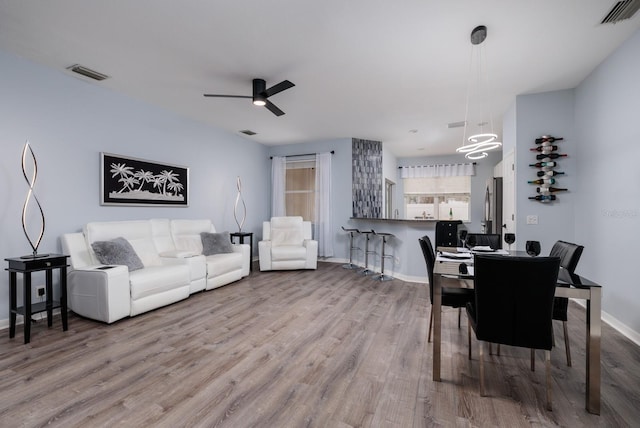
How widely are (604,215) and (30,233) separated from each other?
6.14 metres

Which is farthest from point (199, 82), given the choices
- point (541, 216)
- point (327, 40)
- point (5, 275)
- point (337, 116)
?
point (541, 216)

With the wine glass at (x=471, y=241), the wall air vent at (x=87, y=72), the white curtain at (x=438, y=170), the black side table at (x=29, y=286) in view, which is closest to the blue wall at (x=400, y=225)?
the wall air vent at (x=87, y=72)

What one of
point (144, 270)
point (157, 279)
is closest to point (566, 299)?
point (157, 279)

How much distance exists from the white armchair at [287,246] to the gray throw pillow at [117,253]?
2264mm

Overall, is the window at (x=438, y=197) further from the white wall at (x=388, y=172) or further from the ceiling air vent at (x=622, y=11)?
the ceiling air vent at (x=622, y=11)

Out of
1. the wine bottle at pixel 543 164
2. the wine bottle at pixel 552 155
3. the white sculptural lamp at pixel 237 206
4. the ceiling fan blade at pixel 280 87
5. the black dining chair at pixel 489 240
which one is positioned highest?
the ceiling fan blade at pixel 280 87

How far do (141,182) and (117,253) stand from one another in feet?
4.37

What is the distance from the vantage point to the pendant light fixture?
2.88 meters

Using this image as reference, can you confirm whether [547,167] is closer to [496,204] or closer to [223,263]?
[496,204]

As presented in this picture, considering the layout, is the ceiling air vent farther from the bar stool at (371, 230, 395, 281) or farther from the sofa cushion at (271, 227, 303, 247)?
the sofa cushion at (271, 227, 303, 247)

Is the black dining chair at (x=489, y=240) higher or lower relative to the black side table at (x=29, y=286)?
higher

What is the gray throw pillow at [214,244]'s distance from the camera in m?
4.69

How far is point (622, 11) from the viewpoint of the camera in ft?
7.73

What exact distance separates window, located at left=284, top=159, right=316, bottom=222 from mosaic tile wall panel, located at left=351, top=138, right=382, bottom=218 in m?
1.00
